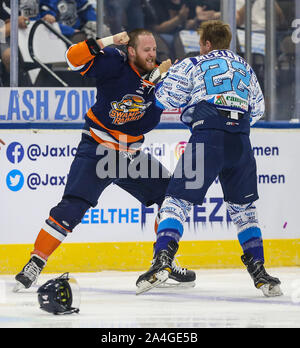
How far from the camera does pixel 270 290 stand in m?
4.47

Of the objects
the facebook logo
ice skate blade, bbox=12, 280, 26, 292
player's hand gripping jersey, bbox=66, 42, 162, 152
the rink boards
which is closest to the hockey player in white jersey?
player's hand gripping jersey, bbox=66, 42, 162, 152

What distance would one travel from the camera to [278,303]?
4250mm

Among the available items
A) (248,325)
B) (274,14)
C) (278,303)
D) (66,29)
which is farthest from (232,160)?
(66,29)

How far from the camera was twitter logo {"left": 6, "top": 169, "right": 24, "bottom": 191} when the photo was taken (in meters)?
5.46

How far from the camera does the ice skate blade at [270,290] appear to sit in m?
4.47

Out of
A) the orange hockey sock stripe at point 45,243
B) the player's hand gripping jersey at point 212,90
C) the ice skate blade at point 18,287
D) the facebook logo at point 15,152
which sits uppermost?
the player's hand gripping jersey at point 212,90

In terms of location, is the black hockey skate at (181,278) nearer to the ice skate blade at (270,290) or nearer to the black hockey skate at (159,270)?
the ice skate blade at (270,290)

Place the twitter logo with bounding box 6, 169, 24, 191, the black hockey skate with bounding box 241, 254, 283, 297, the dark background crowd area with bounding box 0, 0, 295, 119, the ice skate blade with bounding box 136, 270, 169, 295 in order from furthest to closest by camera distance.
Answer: the dark background crowd area with bounding box 0, 0, 295, 119
the twitter logo with bounding box 6, 169, 24, 191
the black hockey skate with bounding box 241, 254, 283, 297
the ice skate blade with bounding box 136, 270, 169, 295

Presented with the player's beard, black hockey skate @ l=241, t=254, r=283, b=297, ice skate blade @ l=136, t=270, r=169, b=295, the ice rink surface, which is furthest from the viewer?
the player's beard

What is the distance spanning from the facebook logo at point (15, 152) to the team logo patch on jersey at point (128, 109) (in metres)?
0.89

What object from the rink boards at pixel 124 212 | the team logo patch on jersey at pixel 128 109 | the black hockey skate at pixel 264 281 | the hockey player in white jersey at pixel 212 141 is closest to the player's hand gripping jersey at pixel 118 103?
the team logo patch on jersey at pixel 128 109

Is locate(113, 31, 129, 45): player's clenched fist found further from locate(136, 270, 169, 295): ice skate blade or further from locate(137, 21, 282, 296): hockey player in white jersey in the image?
locate(136, 270, 169, 295): ice skate blade

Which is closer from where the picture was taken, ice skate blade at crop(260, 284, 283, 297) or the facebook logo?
ice skate blade at crop(260, 284, 283, 297)
